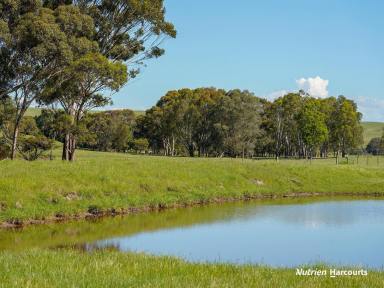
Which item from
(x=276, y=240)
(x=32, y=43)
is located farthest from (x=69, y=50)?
(x=276, y=240)

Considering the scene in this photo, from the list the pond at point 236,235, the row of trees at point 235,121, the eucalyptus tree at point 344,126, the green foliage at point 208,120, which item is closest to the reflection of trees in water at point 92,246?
Result: the pond at point 236,235

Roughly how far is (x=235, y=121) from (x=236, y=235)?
74.7 metres

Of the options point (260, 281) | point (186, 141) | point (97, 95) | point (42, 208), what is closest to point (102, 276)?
point (260, 281)

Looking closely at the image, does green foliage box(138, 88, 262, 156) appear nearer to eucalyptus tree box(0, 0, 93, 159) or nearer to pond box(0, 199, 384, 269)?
eucalyptus tree box(0, 0, 93, 159)

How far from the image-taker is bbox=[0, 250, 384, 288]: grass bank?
922cm

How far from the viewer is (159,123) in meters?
113

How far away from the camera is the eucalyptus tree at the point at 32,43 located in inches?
1423

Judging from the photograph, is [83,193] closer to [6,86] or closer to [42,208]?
[42,208]

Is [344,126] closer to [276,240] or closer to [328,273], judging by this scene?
[276,240]

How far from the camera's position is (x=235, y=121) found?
99.0 m

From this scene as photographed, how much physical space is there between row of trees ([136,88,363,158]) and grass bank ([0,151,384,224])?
31.6 m

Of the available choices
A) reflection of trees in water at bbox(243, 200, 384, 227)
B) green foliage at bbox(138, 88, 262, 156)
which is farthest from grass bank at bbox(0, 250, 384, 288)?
green foliage at bbox(138, 88, 262, 156)

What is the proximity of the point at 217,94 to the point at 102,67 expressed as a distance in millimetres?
71236

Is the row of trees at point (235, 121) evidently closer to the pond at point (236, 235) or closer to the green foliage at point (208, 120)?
the green foliage at point (208, 120)
